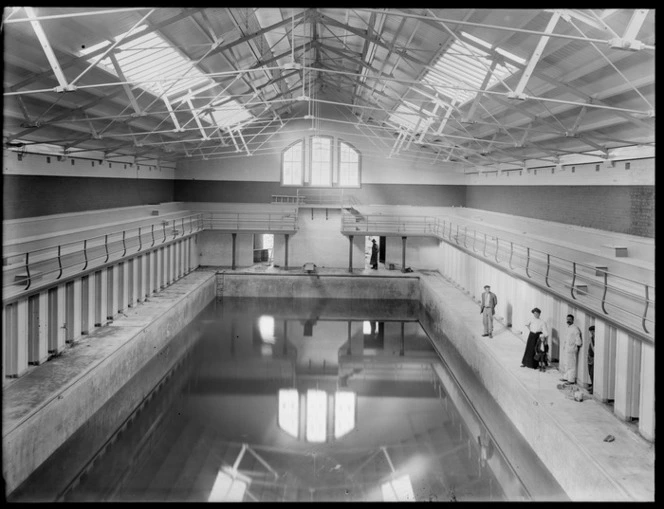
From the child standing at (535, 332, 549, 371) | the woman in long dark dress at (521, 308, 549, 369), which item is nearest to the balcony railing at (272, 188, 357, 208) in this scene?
the woman in long dark dress at (521, 308, 549, 369)

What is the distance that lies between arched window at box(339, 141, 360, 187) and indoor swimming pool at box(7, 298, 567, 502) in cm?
1134

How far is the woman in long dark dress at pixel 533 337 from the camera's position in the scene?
11.5m

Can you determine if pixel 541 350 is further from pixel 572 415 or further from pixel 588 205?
pixel 588 205

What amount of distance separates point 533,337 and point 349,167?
1799 cm

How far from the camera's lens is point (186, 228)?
82.4ft

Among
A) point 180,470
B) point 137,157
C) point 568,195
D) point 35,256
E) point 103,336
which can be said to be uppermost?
point 137,157

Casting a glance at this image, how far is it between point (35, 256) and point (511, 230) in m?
14.6

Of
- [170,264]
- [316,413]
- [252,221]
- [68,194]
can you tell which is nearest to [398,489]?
[316,413]

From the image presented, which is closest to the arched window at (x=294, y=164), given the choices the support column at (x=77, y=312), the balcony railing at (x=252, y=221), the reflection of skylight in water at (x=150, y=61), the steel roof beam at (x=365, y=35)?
the balcony railing at (x=252, y=221)

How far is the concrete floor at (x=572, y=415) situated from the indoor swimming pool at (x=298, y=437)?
1002 mm

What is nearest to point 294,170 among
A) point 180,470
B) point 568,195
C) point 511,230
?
point 511,230

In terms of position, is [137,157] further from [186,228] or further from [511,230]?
[511,230]

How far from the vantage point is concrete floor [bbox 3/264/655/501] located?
707 centimetres

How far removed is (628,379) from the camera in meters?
8.84
